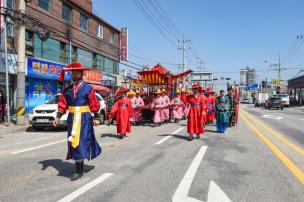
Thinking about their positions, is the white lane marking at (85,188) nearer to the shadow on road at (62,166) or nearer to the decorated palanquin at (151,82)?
the shadow on road at (62,166)

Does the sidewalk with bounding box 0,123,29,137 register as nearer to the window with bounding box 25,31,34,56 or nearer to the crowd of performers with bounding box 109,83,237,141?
the crowd of performers with bounding box 109,83,237,141

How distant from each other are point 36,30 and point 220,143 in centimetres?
1643

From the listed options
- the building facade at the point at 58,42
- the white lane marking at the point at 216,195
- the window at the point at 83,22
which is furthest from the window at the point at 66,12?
the white lane marking at the point at 216,195

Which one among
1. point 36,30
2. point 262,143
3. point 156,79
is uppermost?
point 36,30

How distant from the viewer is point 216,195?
502cm

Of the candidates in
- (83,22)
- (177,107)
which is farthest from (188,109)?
(83,22)

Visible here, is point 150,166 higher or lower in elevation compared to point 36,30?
lower

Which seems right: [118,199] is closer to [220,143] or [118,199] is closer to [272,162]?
[272,162]

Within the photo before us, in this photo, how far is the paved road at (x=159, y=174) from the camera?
505cm

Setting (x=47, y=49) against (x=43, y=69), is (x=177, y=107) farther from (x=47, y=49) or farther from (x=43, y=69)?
(x=47, y=49)

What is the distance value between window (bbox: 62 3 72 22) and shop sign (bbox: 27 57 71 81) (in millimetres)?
4074

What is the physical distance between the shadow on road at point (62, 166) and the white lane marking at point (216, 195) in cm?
245

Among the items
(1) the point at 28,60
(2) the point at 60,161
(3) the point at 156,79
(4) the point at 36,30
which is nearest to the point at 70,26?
(4) the point at 36,30

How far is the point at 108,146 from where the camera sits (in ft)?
33.1
